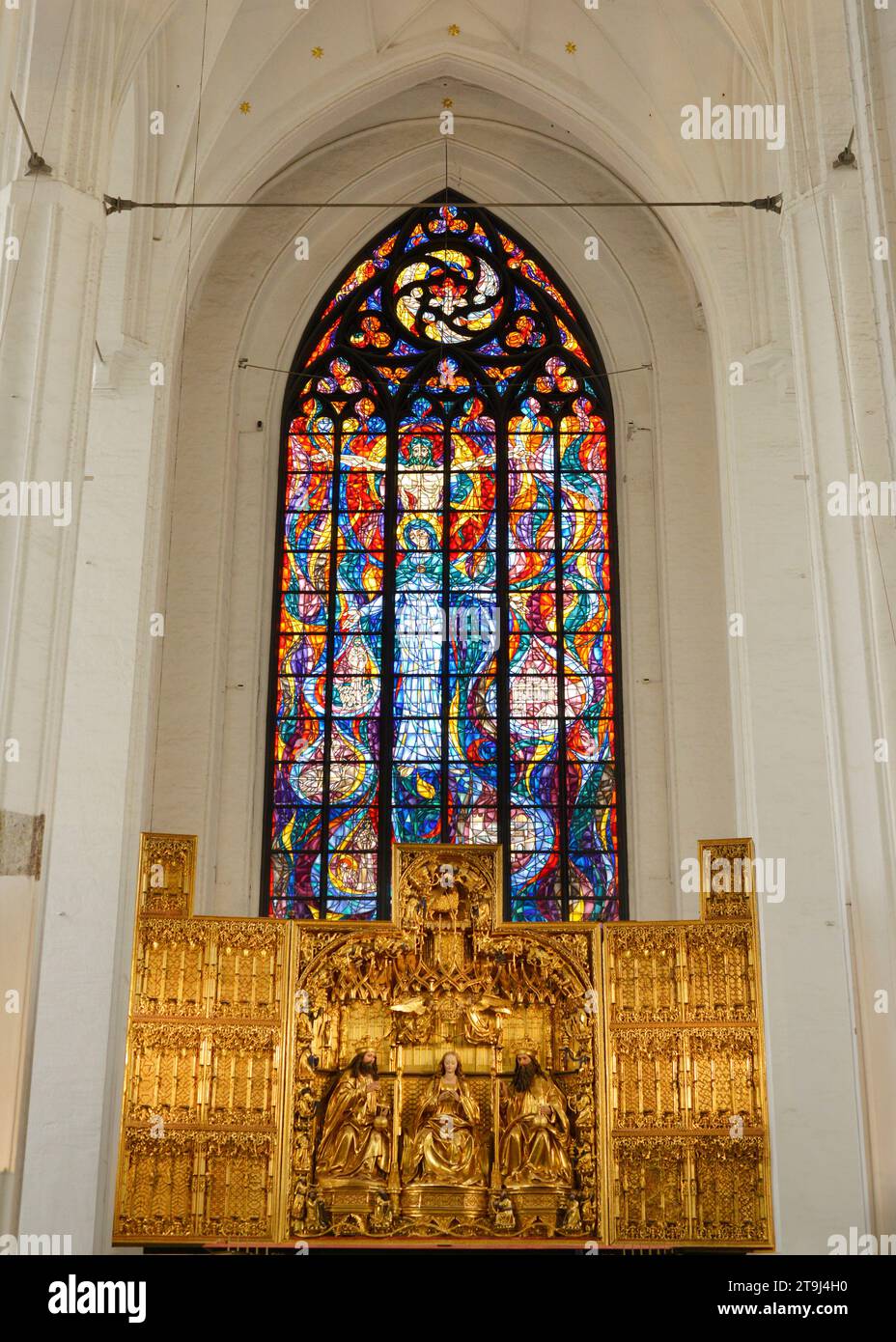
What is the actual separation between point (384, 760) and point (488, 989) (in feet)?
13.3

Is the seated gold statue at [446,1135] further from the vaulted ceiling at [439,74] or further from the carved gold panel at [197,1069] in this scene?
the vaulted ceiling at [439,74]

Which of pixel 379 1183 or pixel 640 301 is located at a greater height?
pixel 640 301

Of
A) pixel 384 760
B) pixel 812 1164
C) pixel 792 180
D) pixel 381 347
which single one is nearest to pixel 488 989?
pixel 812 1164

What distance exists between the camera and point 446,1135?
11.7m

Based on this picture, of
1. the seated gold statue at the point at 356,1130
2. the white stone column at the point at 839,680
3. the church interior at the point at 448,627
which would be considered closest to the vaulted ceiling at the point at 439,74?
the church interior at the point at 448,627

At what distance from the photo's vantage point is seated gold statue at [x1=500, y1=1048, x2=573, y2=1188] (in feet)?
38.0

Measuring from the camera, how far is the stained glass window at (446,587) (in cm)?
1548

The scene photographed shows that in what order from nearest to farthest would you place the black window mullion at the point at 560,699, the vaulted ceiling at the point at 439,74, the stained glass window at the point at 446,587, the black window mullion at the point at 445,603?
the vaulted ceiling at the point at 439,74, the black window mullion at the point at 560,699, the stained glass window at the point at 446,587, the black window mullion at the point at 445,603

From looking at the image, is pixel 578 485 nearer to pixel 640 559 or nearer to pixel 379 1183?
pixel 640 559

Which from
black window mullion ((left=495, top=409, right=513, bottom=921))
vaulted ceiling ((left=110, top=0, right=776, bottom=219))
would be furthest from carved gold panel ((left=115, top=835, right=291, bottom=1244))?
vaulted ceiling ((left=110, top=0, right=776, bottom=219))

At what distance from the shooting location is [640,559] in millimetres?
16141

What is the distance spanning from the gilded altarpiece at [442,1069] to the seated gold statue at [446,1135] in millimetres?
19

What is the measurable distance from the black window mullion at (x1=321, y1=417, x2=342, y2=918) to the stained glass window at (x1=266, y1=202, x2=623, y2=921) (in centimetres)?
2

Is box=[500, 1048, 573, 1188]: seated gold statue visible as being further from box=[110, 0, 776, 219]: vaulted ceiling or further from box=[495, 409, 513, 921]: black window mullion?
box=[110, 0, 776, 219]: vaulted ceiling
